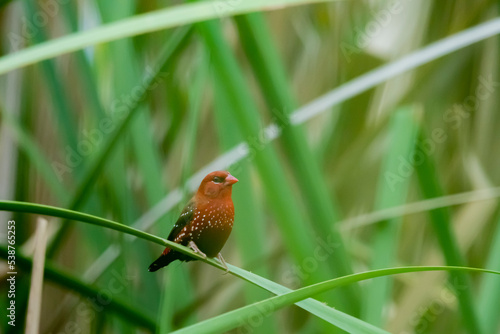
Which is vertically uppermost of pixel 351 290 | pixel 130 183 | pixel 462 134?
pixel 462 134

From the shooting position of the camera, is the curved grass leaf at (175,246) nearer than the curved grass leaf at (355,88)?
Yes

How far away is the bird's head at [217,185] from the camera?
1.28 feet

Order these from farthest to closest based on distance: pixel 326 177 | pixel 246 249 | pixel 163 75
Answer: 1. pixel 326 177
2. pixel 163 75
3. pixel 246 249

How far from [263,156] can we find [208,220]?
0.21 feet

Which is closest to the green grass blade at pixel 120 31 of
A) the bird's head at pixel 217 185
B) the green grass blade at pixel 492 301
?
the bird's head at pixel 217 185

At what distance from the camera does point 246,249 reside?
0.45 meters

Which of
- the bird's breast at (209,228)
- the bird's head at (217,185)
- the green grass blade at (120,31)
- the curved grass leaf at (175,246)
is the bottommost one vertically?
the curved grass leaf at (175,246)

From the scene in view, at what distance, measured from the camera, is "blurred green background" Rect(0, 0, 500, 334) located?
0.43 meters

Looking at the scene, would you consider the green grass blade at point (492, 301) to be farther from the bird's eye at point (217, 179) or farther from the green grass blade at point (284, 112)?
the bird's eye at point (217, 179)

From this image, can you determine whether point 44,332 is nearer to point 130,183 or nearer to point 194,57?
point 130,183

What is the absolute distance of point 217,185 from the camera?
395 mm

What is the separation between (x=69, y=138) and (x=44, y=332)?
0.20 meters

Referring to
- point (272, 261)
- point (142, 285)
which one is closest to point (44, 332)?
point (142, 285)

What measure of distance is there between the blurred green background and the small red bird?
32 millimetres
